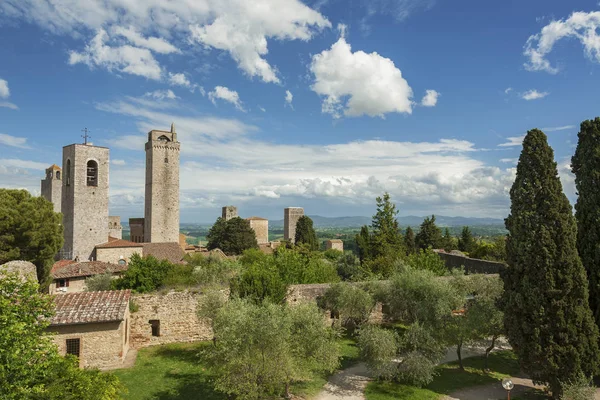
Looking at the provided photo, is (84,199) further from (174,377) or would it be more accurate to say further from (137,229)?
(174,377)

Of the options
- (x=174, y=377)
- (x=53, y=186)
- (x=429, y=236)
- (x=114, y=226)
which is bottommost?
(x=174, y=377)

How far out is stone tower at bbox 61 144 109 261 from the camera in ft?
148

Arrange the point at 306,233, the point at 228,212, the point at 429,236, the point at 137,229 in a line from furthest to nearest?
the point at 228,212 < the point at 306,233 < the point at 137,229 < the point at 429,236

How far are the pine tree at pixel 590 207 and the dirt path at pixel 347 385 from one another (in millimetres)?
9170

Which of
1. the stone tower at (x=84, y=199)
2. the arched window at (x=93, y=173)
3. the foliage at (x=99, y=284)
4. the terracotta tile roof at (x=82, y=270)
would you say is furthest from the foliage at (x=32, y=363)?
the arched window at (x=93, y=173)

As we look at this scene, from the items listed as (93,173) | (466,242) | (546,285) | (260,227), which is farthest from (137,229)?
(546,285)

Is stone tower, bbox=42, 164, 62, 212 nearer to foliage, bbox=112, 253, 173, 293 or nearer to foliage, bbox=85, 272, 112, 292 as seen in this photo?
foliage, bbox=85, 272, 112, 292

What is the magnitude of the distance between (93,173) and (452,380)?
47816 millimetres

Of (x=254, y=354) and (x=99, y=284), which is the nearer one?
(x=254, y=354)

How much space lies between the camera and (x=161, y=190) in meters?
57.2

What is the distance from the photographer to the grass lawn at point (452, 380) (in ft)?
43.9

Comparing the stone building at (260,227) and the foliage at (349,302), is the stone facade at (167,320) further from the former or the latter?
the stone building at (260,227)

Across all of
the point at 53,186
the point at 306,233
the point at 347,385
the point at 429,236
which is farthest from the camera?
the point at 306,233

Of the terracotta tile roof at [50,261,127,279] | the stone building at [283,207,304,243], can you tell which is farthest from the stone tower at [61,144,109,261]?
the stone building at [283,207,304,243]
